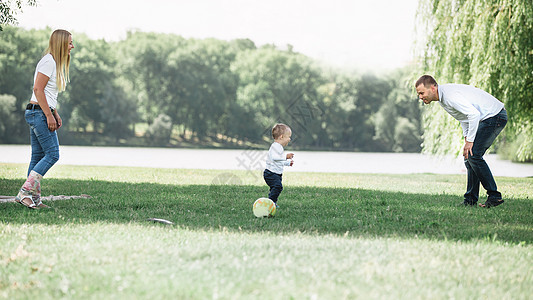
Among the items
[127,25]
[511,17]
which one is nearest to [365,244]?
[511,17]

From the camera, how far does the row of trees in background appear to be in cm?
5638

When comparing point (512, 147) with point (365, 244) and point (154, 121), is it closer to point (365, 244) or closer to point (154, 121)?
point (365, 244)

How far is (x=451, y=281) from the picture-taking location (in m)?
3.52

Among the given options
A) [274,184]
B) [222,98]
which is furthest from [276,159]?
[222,98]

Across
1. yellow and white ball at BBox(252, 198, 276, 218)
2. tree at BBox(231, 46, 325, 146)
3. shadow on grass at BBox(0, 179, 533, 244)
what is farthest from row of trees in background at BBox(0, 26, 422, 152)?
yellow and white ball at BBox(252, 198, 276, 218)

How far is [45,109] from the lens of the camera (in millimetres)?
6586

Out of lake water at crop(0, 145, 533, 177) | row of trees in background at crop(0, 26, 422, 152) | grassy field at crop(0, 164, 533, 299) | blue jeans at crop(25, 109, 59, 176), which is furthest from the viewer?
row of trees in background at crop(0, 26, 422, 152)

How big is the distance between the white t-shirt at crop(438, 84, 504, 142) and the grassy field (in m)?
1.35

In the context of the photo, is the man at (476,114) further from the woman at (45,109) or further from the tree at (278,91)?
the tree at (278,91)

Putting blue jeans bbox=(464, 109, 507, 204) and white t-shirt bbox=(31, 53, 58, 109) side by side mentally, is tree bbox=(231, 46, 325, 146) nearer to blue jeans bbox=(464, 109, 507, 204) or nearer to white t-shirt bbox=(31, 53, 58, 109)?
blue jeans bbox=(464, 109, 507, 204)

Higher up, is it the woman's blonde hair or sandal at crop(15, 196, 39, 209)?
the woman's blonde hair

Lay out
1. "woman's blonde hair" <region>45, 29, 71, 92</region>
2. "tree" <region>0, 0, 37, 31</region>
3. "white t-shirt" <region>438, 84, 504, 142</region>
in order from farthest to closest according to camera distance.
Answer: "tree" <region>0, 0, 37, 31</region> → "white t-shirt" <region>438, 84, 504, 142</region> → "woman's blonde hair" <region>45, 29, 71, 92</region>

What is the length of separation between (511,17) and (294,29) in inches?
2162

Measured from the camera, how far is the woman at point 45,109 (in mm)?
6594
